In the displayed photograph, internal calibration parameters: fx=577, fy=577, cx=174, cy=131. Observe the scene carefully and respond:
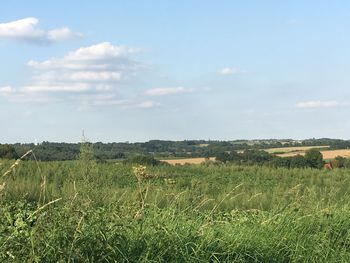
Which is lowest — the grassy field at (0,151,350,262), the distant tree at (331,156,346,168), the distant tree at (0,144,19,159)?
the distant tree at (331,156,346,168)

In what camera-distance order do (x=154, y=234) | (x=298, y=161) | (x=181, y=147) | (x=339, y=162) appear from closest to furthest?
(x=154, y=234), (x=339, y=162), (x=298, y=161), (x=181, y=147)

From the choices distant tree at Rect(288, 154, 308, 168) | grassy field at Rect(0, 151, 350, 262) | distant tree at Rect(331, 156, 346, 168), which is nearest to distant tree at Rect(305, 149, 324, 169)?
distant tree at Rect(288, 154, 308, 168)

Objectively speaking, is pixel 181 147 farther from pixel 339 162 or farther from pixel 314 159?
pixel 339 162

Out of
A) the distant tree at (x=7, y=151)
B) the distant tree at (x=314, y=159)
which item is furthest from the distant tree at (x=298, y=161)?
the distant tree at (x=7, y=151)

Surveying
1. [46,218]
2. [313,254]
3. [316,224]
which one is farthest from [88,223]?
[316,224]

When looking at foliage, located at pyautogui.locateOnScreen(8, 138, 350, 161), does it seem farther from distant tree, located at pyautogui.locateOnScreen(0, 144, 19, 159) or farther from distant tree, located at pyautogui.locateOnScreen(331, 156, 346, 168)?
distant tree, located at pyautogui.locateOnScreen(331, 156, 346, 168)

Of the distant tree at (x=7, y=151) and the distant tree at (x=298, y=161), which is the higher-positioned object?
the distant tree at (x=7, y=151)

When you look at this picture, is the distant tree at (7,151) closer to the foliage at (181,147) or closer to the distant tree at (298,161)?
the foliage at (181,147)

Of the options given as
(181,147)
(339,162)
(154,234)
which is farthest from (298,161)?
(154,234)

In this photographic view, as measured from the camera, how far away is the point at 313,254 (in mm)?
6375

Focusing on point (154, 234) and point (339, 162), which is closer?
point (154, 234)

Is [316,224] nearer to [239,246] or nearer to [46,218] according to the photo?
[239,246]

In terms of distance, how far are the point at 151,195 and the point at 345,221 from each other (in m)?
5.48

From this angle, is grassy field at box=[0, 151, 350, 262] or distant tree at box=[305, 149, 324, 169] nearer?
grassy field at box=[0, 151, 350, 262]
